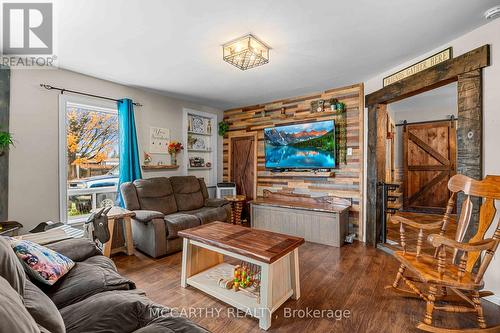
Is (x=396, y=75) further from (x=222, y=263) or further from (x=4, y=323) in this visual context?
(x=4, y=323)

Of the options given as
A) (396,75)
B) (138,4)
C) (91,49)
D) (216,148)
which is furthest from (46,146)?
(396,75)

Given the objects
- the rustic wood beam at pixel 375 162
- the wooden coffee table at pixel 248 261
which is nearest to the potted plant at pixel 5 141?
the wooden coffee table at pixel 248 261

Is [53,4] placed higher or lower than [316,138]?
higher

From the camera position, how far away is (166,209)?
3.62 metres

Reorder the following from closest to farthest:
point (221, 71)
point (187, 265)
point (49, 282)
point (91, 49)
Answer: point (49, 282), point (187, 265), point (91, 49), point (221, 71)

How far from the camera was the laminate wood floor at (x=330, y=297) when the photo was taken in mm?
1771

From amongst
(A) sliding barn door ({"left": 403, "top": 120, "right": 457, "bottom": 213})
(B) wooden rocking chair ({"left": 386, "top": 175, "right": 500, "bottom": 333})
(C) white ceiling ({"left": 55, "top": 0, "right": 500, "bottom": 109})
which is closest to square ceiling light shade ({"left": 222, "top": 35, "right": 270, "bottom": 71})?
(C) white ceiling ({"left": 55, "top": 0, "right": 500, "bottom": 109})

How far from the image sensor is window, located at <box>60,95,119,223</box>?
3.11m

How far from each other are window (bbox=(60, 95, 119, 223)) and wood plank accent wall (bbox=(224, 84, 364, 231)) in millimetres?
2447

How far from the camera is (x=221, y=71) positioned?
10.5ft

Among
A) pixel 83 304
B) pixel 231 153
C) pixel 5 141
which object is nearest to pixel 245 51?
pixel 83 304

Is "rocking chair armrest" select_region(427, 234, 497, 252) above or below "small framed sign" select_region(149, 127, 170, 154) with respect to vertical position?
below

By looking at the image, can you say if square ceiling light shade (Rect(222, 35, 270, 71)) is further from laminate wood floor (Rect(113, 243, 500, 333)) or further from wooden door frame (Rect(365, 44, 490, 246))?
laminate wood floor (Rect(113, 243, 500, 333))

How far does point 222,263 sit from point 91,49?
110 inches
